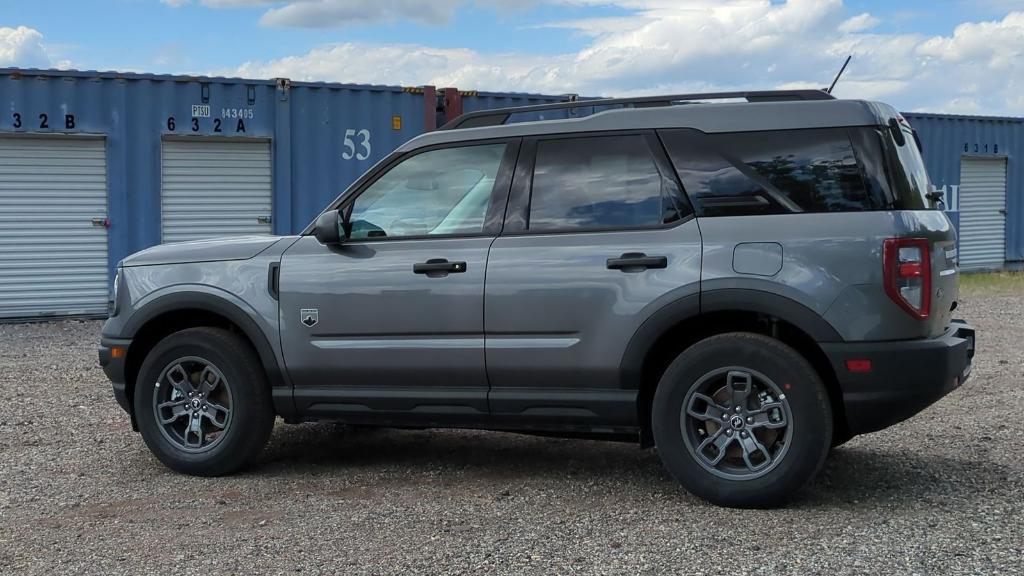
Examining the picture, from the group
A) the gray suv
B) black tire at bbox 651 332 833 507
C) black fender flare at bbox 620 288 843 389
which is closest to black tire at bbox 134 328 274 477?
the gray suv

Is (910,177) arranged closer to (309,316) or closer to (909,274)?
(909,274)

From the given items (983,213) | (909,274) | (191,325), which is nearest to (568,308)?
(909,274)

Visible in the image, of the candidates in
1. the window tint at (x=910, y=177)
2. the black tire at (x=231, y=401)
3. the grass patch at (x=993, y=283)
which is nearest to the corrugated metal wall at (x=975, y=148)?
the grass patch at (x=993, y=283)

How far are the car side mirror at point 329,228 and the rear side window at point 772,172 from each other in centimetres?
165

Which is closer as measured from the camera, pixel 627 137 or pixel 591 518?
pixel 591 518

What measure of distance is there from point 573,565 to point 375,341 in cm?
172

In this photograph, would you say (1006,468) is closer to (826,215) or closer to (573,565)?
(826,215)

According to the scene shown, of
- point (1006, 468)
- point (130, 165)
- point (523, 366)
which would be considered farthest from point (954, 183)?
point (523, 366)

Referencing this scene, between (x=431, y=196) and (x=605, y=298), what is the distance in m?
1.11

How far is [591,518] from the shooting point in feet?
15.6

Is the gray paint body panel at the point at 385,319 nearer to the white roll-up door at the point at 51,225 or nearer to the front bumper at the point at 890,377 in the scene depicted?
the front bumper at the point at 890,377

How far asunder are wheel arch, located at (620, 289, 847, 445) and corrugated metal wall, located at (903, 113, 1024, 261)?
16.2 m

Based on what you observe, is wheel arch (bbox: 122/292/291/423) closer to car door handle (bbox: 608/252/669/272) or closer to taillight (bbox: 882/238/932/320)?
car door handle (bbox: 608/252/669/272)

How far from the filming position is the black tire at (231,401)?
557cm
